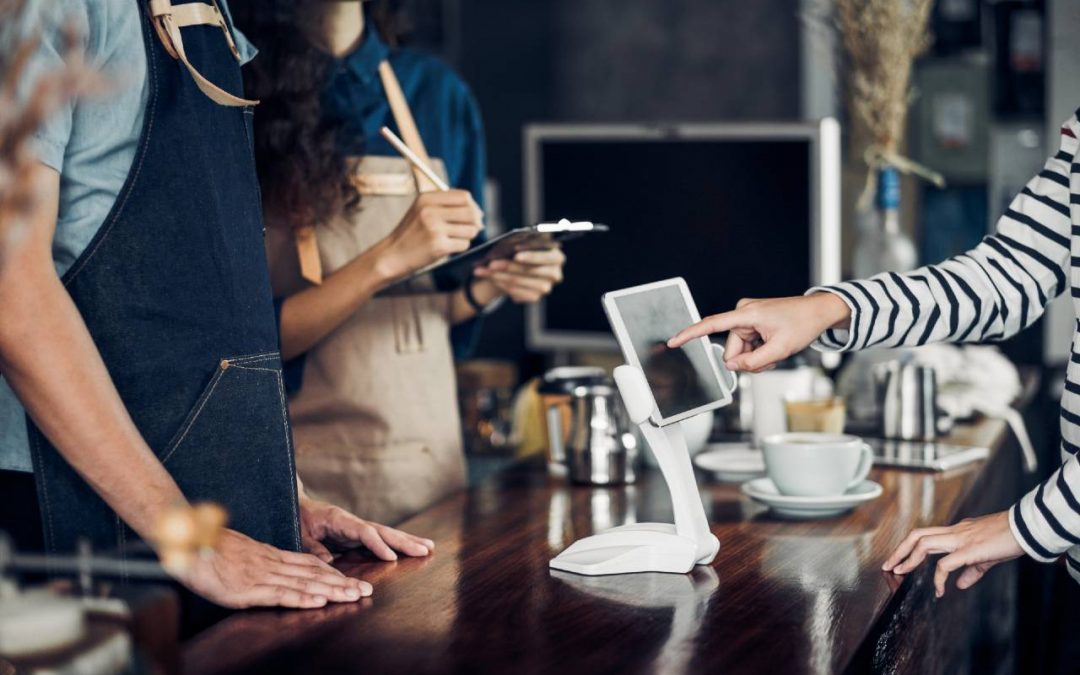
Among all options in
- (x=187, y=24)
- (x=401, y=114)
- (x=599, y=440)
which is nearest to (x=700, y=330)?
(x=599, y=440)

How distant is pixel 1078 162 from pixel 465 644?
0.96 m

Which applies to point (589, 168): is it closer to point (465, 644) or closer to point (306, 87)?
point (306, 87)

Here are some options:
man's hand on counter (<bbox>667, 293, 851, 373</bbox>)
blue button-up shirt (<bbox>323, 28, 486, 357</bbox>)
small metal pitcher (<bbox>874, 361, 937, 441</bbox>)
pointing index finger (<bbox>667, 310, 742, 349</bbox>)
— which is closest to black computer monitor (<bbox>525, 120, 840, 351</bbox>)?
small metal pitcher (<bbox>874, 361, 937, 441</bbox>)

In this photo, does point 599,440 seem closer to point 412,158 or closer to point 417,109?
point 412,158

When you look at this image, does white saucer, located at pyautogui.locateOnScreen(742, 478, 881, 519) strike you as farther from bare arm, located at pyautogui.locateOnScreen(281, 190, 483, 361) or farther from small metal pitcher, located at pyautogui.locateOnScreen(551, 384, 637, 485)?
bare arm, located at pyautogui.locateOnScreen(281, 190, 483, 361)

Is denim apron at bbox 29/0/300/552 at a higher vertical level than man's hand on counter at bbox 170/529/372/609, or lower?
higher

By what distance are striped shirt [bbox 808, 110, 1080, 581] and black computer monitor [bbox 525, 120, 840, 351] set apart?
2.20ft

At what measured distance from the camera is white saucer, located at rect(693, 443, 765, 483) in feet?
6.53

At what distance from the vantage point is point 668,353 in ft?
4.78

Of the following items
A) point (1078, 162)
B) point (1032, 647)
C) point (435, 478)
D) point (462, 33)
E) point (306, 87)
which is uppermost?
point (462, 33)

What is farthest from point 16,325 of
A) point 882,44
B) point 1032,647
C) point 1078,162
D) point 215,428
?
point 1032,647

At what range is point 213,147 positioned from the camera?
141 cm

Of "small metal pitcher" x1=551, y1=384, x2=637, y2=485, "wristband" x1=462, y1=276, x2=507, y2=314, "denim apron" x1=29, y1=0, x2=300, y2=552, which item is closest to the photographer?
"denim apron" x1=29, y1=0, x2=300, y2=552

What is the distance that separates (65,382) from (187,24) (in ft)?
1.43
